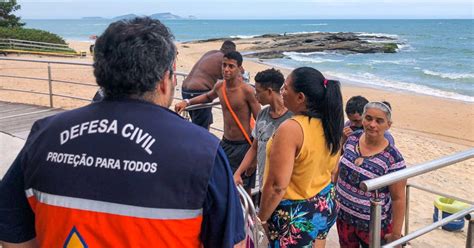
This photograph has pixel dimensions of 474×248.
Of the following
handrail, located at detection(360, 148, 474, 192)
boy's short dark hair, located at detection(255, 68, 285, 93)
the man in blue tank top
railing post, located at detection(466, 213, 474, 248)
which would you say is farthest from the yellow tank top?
the man in blue tank top

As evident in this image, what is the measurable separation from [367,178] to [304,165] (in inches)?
21.5

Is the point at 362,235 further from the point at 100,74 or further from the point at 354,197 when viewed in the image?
the point at 100,74

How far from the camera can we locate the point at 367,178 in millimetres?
2775

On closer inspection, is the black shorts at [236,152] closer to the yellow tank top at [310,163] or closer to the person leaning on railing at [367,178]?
the person leaning on railing at [367,178]

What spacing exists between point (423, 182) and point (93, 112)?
25.7 feet

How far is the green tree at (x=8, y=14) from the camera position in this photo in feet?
108

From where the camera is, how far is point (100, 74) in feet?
4.40

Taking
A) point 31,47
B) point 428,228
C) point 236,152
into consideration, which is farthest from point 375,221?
point 31,47

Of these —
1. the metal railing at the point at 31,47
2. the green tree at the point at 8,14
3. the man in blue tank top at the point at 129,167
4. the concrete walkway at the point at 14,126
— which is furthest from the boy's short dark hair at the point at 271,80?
the green tree at the point at 8,14

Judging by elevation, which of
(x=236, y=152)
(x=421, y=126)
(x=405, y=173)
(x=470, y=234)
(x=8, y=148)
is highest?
(x=405, y=173)

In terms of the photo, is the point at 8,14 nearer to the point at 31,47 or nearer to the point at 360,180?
the point at 31,47

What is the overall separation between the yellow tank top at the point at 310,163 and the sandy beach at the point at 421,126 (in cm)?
260

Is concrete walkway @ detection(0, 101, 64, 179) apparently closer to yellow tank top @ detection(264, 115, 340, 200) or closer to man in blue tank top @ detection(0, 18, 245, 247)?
yellow tank top @ detection(264, 115, 340, 200)

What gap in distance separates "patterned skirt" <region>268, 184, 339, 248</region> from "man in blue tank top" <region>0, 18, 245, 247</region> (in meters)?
1.19
